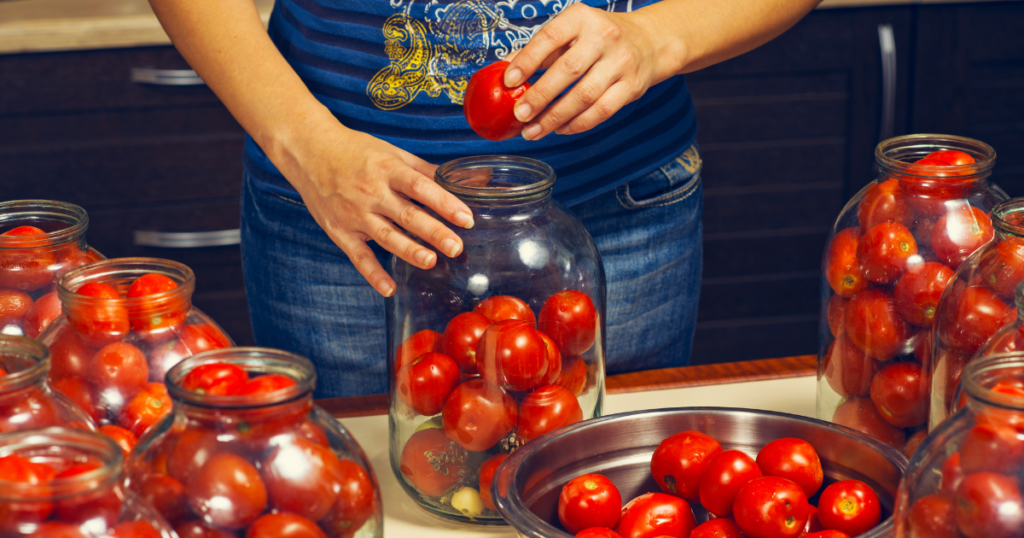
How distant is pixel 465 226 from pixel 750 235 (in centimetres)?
173

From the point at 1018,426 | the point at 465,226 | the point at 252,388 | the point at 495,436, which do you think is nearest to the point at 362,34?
the point at 465,226

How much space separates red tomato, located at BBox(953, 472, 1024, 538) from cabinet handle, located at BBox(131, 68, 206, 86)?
1.81 meters

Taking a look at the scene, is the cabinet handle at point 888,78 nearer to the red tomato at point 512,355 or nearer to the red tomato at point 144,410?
the red tomato at point 512,355

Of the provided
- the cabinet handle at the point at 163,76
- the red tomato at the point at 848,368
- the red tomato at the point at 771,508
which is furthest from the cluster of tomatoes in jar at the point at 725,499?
the cabinet handle at the point at 163,76

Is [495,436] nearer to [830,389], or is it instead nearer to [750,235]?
[830,389]

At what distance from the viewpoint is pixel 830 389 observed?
76 centimetres

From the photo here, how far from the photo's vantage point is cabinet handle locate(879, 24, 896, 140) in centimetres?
215

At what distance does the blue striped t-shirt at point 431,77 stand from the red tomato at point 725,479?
1.61ft

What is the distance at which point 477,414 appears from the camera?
26.4 inches

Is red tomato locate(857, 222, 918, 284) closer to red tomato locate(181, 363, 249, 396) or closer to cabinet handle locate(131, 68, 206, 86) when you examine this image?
red tomato locate(181, 363, 249, 396)

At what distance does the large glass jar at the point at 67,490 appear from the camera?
0.39 m

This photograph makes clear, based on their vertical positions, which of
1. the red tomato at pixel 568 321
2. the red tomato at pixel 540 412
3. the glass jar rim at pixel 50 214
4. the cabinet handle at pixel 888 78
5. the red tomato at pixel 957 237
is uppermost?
the glass jar rim at pixel 50 214

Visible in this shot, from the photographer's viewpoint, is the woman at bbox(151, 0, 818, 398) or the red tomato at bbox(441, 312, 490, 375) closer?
the red tomato at bbox(441, 312, 490, 375)

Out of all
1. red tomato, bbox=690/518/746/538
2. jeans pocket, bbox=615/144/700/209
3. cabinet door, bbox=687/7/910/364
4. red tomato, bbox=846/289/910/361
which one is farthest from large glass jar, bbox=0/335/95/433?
cabinet door, bbox=687/7/910/364
